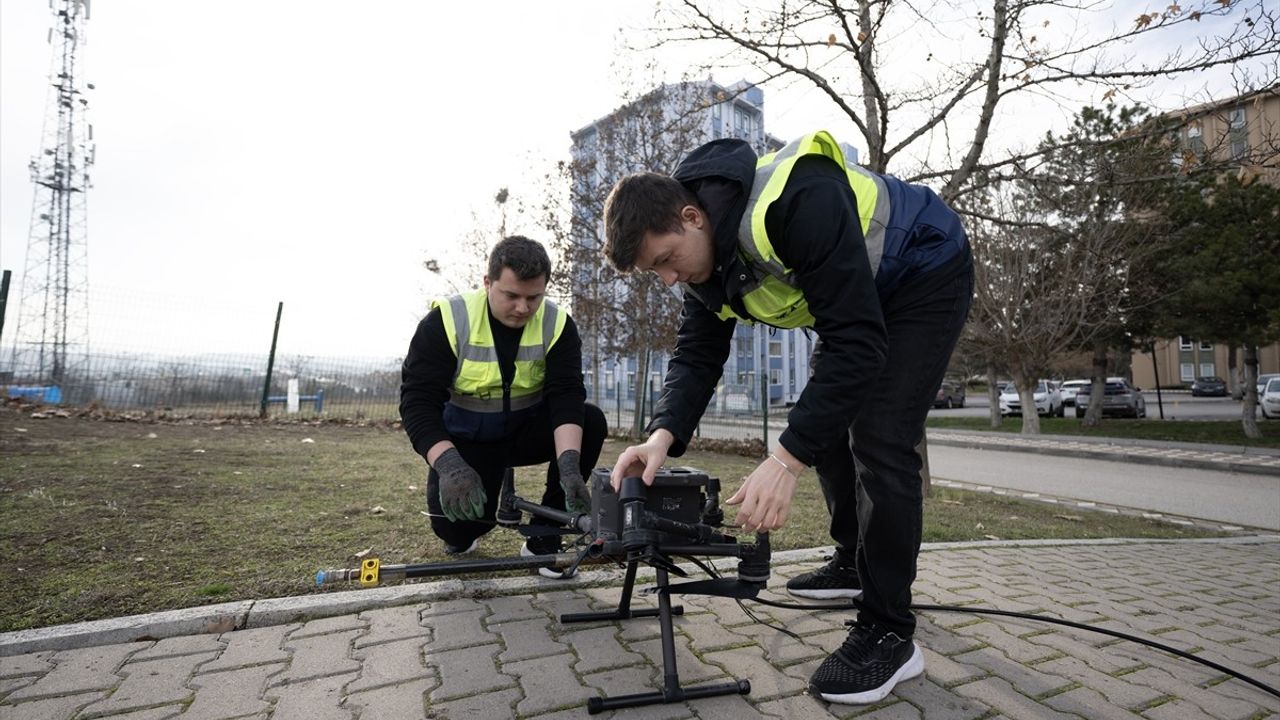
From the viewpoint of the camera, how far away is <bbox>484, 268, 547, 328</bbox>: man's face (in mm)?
2938

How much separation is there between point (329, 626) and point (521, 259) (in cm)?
162

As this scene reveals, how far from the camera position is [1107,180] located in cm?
548

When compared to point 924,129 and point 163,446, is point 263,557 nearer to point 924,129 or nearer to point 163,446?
point 163,446

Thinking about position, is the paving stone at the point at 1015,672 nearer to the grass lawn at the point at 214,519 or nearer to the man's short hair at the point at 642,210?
the grass lawn at the point at 214,519

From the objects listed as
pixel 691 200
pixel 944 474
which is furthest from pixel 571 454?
pixel 944 474

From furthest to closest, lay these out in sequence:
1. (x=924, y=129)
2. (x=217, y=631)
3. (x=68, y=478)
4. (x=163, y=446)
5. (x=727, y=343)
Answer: (x=163, y=446) < (x=924, y=129) < (x=68, y=478) < (x=727, y=343) < (x=217, y=631)

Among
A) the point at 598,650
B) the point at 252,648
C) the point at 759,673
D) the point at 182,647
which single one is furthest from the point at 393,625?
the point at 759,673

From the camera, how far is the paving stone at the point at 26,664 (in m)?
2.01

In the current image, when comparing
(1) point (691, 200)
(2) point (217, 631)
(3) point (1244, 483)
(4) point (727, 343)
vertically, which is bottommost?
(3) point (1244, 483)

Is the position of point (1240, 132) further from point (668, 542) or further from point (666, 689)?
point (666, 689)

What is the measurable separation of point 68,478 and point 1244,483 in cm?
1414

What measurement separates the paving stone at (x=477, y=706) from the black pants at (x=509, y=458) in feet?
4.26

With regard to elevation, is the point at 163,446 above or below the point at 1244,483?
above

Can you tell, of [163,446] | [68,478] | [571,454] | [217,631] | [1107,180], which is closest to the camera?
[217,631]
